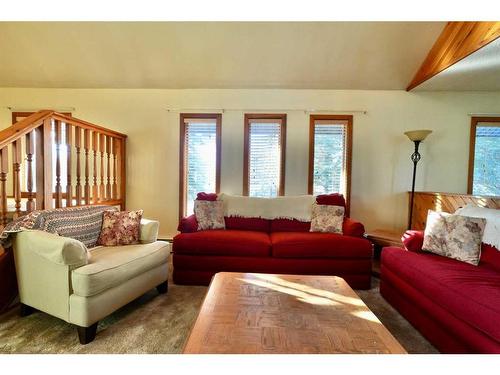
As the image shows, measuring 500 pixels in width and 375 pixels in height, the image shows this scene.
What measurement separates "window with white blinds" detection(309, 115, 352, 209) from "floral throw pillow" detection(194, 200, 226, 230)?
1.46 m

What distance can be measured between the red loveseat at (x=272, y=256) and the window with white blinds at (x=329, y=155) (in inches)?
46.7

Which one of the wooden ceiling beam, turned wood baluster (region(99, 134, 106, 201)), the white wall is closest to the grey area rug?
turned wood baluster (region(99, 134, 106, 201))

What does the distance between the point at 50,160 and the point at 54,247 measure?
112 centimetres

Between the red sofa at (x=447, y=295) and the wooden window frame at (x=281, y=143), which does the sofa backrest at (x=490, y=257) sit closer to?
the red sofa at (x=447, y=295)

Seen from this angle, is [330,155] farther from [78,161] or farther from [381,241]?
[78,161]

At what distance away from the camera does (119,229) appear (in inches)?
87.0

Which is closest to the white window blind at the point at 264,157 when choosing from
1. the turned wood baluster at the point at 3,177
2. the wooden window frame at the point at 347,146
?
the wooden window frame at the point at 347,146

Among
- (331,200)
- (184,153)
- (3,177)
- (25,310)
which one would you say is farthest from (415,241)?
(3,177)

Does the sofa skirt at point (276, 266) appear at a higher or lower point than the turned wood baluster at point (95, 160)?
lower

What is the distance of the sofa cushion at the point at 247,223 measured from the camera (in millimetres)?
2871

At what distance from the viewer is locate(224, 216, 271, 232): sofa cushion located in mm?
2871

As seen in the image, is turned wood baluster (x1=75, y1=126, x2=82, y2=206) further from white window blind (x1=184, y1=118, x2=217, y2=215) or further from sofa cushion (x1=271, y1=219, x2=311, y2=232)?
sofa cushion (x1=271, y1=219, x2=311, y2=232)
